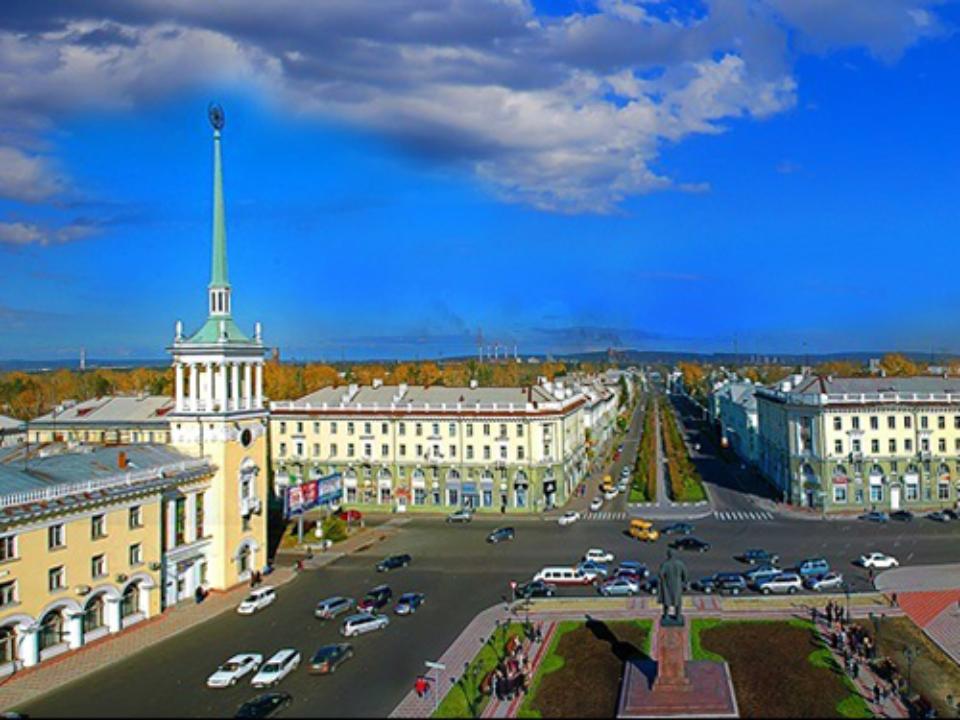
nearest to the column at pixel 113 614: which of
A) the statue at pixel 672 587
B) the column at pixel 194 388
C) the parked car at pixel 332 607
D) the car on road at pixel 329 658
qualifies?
the parked car at pixel 332 607

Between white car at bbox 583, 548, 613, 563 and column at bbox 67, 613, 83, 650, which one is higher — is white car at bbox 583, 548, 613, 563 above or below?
below

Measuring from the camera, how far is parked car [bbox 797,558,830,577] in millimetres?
45719

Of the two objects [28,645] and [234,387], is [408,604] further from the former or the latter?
[28,645]

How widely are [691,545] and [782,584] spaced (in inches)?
412

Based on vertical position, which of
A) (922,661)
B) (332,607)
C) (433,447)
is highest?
(433,447)

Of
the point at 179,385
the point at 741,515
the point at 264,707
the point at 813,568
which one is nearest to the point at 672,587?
the point at 264,707

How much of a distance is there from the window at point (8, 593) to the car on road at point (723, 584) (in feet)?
99.4

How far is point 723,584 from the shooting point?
44438 mm

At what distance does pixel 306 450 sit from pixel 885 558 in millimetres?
44668

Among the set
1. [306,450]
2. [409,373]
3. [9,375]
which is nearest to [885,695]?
[306,450]

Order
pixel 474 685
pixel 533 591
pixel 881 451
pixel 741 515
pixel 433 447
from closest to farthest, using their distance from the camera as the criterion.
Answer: pixel 474 685 → pixel 533 591 → pixel 741 515 → pixel 881 451 → pixel 433 447

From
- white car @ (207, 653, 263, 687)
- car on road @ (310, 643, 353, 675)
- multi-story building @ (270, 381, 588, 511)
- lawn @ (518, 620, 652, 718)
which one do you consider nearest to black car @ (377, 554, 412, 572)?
lawn @ (518, 620, 652, 718)

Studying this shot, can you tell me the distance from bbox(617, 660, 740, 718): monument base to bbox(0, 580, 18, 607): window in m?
22.4

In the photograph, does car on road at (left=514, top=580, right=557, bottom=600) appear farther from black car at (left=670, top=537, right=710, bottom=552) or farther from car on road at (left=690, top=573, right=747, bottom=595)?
black car at (left=670, top=537, right=710, bottom=552)
